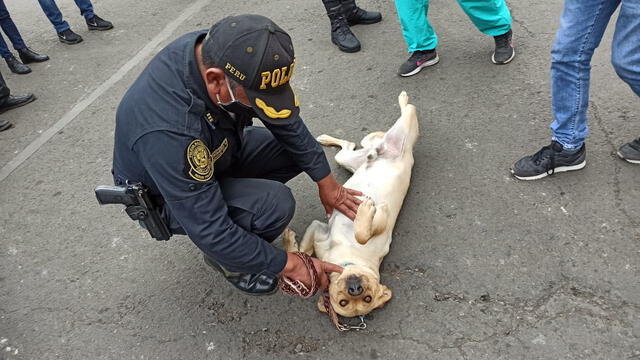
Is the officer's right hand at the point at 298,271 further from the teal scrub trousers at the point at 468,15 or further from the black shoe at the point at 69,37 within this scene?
the black shoe at the point at 69,37

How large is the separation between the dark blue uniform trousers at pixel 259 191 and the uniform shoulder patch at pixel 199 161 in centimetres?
37

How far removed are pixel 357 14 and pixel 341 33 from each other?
38 cm

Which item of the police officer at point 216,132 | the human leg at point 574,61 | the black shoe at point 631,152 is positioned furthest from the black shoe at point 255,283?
the black shoe at point 631,152

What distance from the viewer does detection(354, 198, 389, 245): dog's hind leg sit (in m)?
2.36

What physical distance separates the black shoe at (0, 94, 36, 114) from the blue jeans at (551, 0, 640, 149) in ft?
14.3

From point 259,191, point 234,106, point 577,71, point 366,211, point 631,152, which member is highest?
point 234,106

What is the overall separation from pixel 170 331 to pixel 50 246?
3.65 ft

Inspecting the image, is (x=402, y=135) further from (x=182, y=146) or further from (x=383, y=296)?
(x=182, y=146)

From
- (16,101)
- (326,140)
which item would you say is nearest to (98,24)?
(16,101)

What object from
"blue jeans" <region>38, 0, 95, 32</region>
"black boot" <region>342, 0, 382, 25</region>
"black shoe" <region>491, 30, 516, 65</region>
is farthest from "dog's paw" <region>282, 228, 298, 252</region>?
"blue jeans" <region>38, 0, 95, 32</region>

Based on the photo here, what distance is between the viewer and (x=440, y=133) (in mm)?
Answer: 3262

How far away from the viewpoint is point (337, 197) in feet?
8.41

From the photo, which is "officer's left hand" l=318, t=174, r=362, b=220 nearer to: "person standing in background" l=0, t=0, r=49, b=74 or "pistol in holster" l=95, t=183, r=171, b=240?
"pistol in holster" l=95, t=183, r=171, b=240

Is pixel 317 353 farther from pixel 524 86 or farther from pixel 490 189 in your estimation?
pixel 524 86
